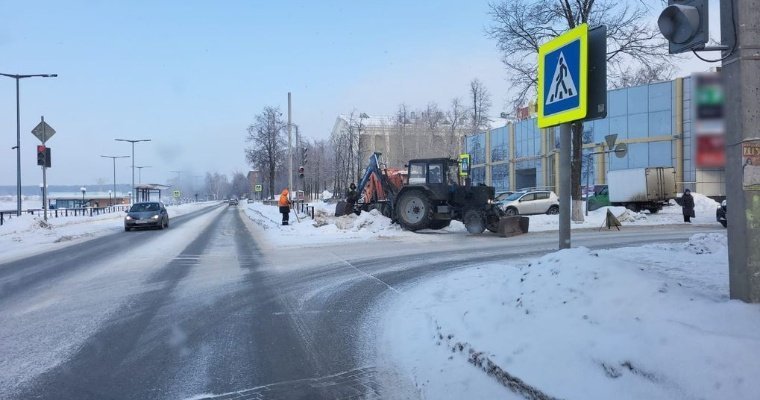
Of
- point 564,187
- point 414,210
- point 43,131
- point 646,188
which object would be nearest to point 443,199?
point 414,210

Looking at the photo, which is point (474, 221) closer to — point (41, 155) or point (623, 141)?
point (41, 155)

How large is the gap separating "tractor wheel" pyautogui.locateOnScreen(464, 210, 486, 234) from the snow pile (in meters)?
12.0

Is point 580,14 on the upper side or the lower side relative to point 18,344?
upper

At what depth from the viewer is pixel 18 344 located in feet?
19.5

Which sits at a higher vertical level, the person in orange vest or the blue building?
the blue building

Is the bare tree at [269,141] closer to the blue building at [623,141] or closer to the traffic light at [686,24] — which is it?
the blue building at [623,141]

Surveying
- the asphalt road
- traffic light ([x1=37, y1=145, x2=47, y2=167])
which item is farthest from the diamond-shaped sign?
the asphalt road

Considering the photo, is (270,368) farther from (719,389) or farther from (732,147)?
(732,147)

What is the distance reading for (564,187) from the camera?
21.1 ft

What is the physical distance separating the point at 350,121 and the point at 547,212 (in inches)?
1204

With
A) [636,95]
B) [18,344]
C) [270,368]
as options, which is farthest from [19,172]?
[636,95]

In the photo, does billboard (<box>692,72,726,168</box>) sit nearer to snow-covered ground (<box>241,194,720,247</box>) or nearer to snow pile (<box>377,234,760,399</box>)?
snow pile (<box>377,234,760,399</box>)

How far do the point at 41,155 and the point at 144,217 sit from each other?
5.76m

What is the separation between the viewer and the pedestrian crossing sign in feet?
19.6
